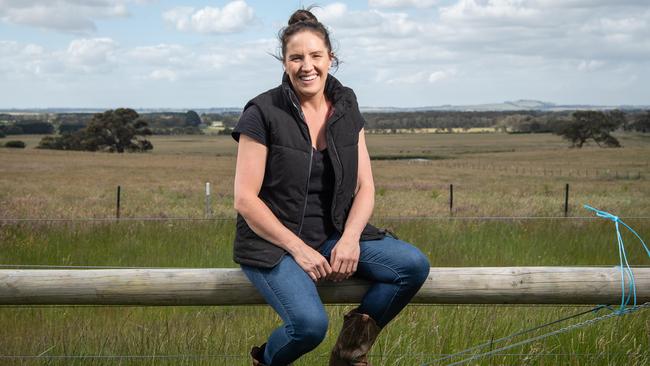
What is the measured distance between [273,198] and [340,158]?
35 centimetres

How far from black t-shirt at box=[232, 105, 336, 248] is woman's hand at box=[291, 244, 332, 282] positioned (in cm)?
14

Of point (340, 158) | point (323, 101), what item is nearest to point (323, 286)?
point (340, 158)

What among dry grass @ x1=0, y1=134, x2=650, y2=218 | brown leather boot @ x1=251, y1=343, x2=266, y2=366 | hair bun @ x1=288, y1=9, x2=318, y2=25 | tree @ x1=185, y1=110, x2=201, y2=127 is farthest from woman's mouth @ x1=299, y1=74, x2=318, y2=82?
tree @ x1=185, y1=110, x2=201, y2=127

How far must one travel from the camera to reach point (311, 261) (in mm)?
3432

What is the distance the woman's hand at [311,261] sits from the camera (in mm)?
3438

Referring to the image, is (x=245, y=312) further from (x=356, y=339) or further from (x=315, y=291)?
(x=315, y=291)

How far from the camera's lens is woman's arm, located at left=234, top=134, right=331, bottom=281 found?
11.3 ft

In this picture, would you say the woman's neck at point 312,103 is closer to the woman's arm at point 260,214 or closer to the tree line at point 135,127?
the woman's arm at point 260,214

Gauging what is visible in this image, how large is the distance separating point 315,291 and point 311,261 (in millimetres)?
130

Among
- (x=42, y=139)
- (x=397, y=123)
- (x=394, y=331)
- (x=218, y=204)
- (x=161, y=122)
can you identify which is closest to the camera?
(x=394, y=331)

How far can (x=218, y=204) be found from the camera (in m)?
22.5

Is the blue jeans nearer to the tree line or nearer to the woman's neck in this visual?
the woman's neck

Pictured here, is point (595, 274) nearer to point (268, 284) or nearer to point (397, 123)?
point (268, 284)

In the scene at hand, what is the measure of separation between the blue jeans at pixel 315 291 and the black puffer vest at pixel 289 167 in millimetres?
73
